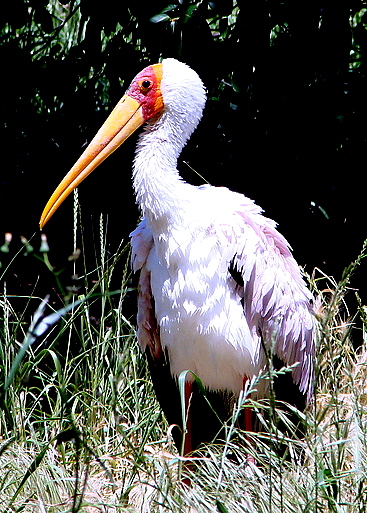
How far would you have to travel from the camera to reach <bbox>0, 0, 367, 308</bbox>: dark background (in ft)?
14.5

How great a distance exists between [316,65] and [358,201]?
40.9 inches

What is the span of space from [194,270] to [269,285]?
34 cm

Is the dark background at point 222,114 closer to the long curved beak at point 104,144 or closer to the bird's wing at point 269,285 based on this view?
the long curved beak at point 104,144

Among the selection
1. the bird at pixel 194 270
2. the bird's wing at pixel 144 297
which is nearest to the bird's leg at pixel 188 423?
the bird at pixel 194 270

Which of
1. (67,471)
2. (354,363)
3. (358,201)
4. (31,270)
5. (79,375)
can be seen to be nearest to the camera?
(67,471)

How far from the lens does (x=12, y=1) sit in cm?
448

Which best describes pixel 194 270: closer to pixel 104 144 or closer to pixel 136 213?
pixel 104 144

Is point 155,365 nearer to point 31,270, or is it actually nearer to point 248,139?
point 248,139

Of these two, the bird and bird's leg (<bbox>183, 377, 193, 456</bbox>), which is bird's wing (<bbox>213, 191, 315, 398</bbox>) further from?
bird's leg (<bbox>183, 377, 193, 456</bbox>)

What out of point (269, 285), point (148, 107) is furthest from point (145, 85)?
point (269, 285)

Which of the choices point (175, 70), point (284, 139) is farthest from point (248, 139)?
point (175, 70)

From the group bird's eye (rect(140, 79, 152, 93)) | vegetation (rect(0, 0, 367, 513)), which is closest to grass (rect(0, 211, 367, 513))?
vegetation (rect(0, 0, 367, 513))

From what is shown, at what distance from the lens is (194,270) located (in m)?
3.94

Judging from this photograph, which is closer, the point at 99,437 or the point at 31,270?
the point at 99,437
